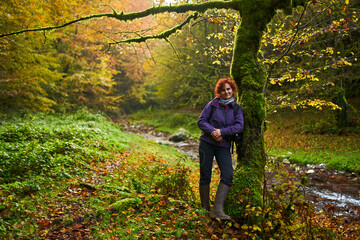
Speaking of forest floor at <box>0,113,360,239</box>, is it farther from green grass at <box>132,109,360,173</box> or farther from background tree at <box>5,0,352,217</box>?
green grass at <box>132,109,360,173</box>

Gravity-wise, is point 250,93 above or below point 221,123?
above

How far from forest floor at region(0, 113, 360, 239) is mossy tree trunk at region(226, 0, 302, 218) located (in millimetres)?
313

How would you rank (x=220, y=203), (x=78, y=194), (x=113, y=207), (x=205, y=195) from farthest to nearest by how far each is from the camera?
(x=78, y=194)
(x=113, y=207)
(x=205, y=195)
(x=220, y=203)

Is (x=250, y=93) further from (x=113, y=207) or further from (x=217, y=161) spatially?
(x=113, y=207)

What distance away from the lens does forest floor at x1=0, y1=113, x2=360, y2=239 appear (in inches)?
134

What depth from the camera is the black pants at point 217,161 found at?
3.63 meters

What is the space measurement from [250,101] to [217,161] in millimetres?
1207

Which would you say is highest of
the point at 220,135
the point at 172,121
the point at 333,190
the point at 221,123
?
the point at 221,123

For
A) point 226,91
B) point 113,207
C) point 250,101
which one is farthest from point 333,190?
point 113,207

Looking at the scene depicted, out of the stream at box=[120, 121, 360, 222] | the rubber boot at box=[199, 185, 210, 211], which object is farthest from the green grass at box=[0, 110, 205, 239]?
the stream at box=[120, 121, 360, 222]

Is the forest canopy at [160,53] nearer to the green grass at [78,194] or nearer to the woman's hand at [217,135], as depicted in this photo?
the woman's hand at [217,135]

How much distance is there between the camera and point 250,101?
388 cm

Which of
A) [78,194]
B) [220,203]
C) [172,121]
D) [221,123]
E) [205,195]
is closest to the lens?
[220,203]

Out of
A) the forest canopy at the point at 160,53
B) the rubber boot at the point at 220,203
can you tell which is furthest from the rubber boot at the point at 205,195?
the forest canopy at the point at 160,53
